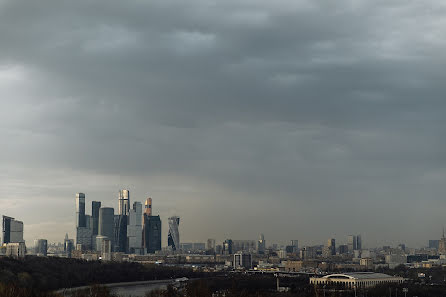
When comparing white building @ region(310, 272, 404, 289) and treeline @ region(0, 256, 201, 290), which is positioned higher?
treeline @ region(0, 256, 201, 290)

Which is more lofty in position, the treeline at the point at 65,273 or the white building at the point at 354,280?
the treeline at the point at 65,273

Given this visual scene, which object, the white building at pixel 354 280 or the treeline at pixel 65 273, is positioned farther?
the white building at pixel 354 280

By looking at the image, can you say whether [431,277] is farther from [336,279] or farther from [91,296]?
[91,296]

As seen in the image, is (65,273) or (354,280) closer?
(65,273)

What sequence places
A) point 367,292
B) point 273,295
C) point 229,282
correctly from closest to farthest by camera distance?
point 273,295
point 367,292
point 229,282

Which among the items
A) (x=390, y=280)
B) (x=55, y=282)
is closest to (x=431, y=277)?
(x=390, y=280)

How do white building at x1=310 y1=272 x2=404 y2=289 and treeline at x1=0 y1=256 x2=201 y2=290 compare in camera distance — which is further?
white building at x1=310 y1=272 x2=404 y2=289

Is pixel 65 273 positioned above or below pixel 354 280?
above

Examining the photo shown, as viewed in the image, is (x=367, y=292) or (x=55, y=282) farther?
(x=55, y=282)
